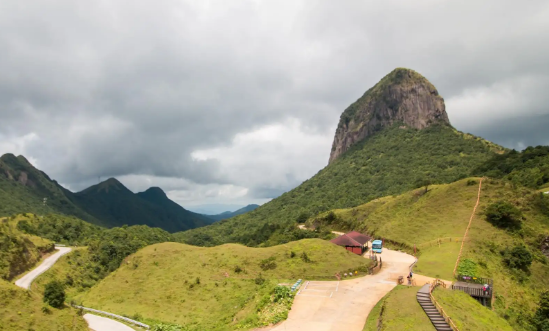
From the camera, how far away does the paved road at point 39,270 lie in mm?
48037

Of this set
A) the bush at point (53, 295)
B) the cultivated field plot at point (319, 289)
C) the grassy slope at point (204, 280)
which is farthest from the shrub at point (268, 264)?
the bush at point (53, 295)

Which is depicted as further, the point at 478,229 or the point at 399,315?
the point at 478,229

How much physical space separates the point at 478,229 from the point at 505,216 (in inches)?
190

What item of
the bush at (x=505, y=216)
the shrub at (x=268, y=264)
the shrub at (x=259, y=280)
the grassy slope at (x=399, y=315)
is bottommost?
the grassy slope at (x=399, y=315)

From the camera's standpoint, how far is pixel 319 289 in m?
30.2

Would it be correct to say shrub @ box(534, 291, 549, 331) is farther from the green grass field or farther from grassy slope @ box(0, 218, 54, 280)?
grassy slope @ box(0, 218, 54, 280)

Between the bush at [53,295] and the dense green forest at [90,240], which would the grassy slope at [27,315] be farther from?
the dense green forest at [90,240]

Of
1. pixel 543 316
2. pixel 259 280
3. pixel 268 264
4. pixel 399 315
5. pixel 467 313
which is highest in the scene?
pixel 268 264

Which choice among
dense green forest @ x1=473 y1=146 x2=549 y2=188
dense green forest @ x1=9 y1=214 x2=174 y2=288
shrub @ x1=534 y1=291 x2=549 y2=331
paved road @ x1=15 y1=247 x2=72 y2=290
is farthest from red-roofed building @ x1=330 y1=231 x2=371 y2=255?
paved road @ x1=15 y1=247 x2=72 y2=290

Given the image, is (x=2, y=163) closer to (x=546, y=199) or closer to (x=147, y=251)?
(x=147, y=251)

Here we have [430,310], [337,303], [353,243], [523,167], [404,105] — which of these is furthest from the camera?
[404,105]

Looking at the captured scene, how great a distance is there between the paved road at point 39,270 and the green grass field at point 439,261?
182 feet

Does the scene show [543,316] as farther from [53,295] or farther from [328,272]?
[53,295]

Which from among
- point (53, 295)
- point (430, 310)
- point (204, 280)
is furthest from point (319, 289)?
point (53, 295)
